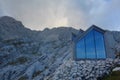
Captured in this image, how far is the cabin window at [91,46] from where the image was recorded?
44062 mm

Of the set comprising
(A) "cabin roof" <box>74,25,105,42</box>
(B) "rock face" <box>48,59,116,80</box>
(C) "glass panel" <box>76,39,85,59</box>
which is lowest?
(B) "rock face" <box>48,59,116,80</box>

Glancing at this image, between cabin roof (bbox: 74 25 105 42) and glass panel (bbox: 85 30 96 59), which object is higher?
cabin roof (bbox: 74 25 105 42)

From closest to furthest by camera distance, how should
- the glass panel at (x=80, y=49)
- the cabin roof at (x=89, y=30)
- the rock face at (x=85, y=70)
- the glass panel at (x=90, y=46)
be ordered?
1. the rock face at (x=85, y=70)
2. the glass panel at (x=90, y=46)
3. the glass panel at (x=80, y=49)
4. the cabin roof at (x=89, y=30)

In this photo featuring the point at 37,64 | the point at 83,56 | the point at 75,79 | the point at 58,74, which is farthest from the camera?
the point at 37,64

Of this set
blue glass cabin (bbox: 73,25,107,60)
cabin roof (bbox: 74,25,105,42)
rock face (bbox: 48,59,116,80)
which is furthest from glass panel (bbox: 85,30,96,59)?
rock face (bbox: 48,59,116,80)

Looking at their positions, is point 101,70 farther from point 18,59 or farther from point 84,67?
point 18,59

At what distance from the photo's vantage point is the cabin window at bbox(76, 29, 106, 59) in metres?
44.1

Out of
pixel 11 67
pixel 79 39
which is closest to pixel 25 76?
Answer: pixel 11 67

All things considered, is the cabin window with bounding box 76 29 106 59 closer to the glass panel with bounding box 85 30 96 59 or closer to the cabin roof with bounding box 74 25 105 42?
the glass panel with bounding box 85 30 96 59

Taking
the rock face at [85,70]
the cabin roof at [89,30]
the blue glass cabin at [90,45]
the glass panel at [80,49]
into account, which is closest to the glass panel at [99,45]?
the blue glass cabin at [90,45]

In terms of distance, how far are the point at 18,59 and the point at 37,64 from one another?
3661cm

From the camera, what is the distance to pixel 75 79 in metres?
35.7

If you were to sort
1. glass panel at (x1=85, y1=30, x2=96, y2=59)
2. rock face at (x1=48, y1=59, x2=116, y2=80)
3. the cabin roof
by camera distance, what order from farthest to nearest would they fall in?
the cabin roof, glass panel at (x1=85, y1=30, x2=96, y2=59), rock face at (x1=48, y1=59, x2=116, y2=80)

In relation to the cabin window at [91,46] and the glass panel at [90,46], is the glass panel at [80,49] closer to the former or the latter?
the cabin window at [91,46]
